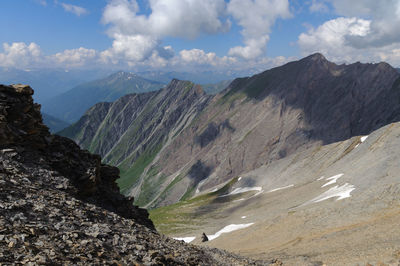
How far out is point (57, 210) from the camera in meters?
17.1

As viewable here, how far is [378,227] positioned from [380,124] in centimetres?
15710

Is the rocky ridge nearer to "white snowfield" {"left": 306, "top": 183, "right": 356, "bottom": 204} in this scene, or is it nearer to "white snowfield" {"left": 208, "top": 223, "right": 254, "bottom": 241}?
"white snowfield" {"left": 306, "top": 183, "right": 356, "bottom": 204}

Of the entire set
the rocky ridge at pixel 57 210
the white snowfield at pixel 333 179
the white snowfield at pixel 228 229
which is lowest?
the white snowfield at pixel 228 229

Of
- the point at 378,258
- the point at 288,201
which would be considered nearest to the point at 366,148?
the point at 288,201

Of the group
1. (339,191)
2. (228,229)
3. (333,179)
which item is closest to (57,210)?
(228,229)

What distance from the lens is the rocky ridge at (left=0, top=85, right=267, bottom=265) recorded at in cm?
1265

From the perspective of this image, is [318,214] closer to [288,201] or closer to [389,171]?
[389,171]

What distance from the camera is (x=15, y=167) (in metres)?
20.7

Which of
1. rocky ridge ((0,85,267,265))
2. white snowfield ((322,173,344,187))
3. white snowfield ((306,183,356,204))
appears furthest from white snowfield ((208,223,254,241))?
rocky ridge ((0,85,267,265))

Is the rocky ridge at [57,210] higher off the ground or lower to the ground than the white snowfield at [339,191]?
higher

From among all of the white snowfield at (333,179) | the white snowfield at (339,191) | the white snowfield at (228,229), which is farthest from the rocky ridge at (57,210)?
the white snowfield at (333,179)

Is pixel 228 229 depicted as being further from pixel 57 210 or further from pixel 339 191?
pixel 57 210

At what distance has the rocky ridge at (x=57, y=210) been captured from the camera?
1265 centimetres

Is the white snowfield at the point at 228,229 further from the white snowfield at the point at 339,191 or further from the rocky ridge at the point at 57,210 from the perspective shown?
the rocky ridge at the point at 57,210
